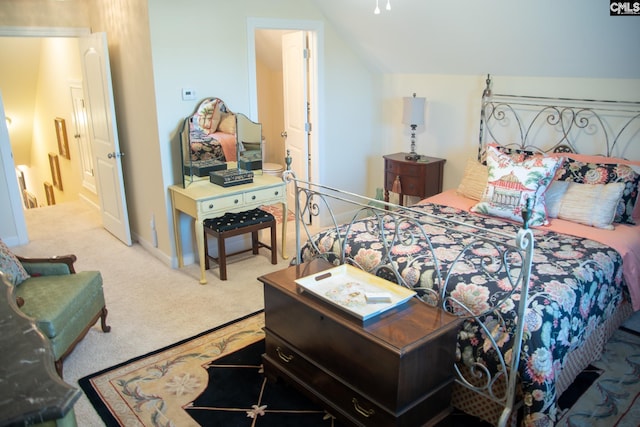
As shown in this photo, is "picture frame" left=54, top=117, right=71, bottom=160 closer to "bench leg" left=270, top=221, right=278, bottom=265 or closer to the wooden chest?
"bench leg" left=270, top=221, right=278, bottom=265

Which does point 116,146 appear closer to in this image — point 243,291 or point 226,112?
point 226,112

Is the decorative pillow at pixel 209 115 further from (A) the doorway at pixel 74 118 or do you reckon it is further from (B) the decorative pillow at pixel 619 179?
(B) the decorative pillow at pixel 619 179

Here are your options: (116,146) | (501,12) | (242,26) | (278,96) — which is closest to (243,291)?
(116,146)

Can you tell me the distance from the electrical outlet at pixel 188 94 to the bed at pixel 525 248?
5.11 feet

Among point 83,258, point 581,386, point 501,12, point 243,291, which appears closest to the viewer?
point 581,386

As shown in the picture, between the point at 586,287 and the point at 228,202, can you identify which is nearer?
the point at 586,287

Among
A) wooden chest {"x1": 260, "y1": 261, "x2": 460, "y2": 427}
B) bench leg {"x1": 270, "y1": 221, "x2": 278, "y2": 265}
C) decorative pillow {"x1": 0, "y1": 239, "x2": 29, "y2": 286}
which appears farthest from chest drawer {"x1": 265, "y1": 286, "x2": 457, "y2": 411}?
bench leg {"x1": 270, "y1": 221, "x2": 278, "y2": 265}

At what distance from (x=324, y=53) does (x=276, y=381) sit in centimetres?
334

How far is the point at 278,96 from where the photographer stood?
6844 mm

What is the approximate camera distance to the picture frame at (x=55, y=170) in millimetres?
7232

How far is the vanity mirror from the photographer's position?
4289 millimetres

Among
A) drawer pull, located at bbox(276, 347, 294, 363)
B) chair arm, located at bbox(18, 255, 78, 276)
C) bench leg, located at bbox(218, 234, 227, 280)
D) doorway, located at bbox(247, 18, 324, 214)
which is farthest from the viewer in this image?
doorway, located at bbox(247, 18, 324, 214)

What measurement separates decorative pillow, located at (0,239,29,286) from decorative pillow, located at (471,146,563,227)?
306cm

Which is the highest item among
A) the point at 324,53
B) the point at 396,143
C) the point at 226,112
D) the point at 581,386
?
the point at 324,53
